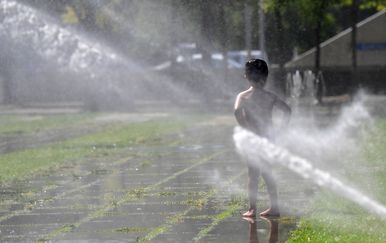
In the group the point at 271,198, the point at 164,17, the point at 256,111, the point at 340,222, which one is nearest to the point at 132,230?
the point at 271,198

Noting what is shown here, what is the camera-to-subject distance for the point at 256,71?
12164 millimetres

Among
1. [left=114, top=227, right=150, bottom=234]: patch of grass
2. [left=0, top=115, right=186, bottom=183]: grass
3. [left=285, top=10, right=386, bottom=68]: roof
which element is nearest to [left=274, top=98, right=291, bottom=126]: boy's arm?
[left=114, top=227, right=150, bottom=234]: patch of grass

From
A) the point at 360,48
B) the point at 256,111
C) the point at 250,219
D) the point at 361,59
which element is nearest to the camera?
the point at 250,219

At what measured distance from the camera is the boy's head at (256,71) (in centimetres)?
1212

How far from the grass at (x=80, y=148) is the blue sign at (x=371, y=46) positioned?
78.2 ft

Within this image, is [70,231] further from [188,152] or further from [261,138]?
[188,152]

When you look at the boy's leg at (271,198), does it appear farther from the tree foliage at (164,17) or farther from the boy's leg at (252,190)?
the tree foliage at (164,17)

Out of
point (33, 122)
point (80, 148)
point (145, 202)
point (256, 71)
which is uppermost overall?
point (256, 71)

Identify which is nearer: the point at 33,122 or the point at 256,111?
the point at 256,111

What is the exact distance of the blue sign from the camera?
5478 cm

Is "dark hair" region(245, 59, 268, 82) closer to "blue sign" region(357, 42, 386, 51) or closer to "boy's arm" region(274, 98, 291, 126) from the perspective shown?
"boy's arm" region(274, 98, 291, 126)

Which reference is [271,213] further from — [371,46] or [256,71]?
[371,46]

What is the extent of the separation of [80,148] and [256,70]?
40.0ft

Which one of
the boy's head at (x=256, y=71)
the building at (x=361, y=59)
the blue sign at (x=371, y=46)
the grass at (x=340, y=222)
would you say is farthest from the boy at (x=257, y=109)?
the blue sign at (x=371, y=46)
